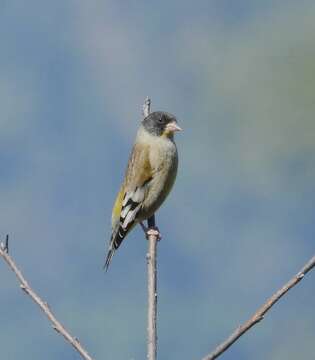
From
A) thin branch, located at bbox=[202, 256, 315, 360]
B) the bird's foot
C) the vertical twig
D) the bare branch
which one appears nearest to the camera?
thin branch, located at bbox=[202, 256, 315, 360]

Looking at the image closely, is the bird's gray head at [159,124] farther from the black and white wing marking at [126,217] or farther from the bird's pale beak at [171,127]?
the black and white wing marking at [126,217]

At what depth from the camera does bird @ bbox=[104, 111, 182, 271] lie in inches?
138

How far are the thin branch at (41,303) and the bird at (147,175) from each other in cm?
168

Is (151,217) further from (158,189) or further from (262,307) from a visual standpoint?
(262,307)

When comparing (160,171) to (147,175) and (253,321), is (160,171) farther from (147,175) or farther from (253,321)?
(253,321)

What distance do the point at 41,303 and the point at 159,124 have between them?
1.96m

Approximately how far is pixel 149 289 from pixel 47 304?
24 centimetres

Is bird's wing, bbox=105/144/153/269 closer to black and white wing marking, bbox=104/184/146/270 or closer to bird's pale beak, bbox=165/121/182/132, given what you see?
black and white wing marking, bbox=104/184/146/270

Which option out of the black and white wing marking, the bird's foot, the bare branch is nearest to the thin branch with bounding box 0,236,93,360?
the bird's foot

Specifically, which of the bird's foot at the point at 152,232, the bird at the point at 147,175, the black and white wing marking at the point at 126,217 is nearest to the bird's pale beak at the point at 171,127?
the bird at the point at 147,175

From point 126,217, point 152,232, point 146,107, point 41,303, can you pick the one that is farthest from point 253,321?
point 126,217

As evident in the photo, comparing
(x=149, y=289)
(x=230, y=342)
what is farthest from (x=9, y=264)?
(x=230, y=342)

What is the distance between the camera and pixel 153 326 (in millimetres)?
1656

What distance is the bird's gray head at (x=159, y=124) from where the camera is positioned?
3584 mm
